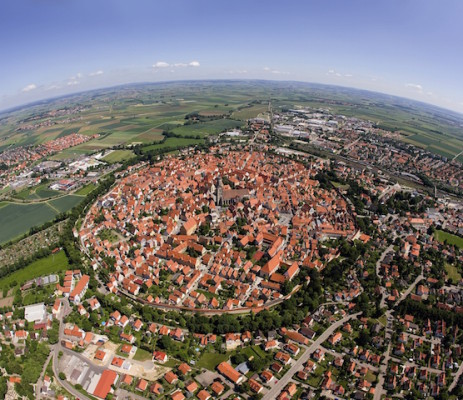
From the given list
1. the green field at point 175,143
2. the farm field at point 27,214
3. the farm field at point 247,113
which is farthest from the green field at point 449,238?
the farm field at point 247,113

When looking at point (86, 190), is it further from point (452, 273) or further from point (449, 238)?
point (449, 238)

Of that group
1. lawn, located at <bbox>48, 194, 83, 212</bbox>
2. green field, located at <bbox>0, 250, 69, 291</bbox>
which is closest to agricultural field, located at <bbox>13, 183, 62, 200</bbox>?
lawn, located at <bbox>48, 194, 83, 212</bbox>

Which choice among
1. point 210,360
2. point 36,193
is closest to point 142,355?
point 210,360

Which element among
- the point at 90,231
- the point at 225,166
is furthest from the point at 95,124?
the point at 90,231

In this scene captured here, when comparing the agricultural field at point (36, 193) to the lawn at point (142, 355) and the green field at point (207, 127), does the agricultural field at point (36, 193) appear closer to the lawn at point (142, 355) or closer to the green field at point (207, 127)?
the lawn at point (142, 355)

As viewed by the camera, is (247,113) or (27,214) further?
(247,113)

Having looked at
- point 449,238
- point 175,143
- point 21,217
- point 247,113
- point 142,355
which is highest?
point 247,113
